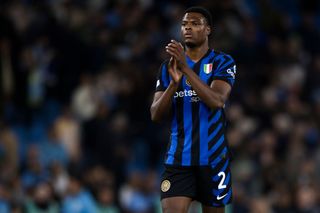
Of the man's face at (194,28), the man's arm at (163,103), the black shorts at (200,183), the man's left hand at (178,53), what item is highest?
the man's face at (194,28)

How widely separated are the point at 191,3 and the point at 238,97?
9.56ft

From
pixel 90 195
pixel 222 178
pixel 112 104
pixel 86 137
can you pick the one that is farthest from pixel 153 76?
pixel 222 178

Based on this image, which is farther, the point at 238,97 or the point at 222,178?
the point at 238,97

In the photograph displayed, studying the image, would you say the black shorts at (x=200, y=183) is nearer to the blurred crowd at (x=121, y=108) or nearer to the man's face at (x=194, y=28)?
the man's face at (x=194, y=28)

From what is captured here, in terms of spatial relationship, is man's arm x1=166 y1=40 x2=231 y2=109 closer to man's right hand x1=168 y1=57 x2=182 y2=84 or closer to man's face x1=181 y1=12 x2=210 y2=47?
man's right hand x1=168 y1=57 x2=182 y2=84

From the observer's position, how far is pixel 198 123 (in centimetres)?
729

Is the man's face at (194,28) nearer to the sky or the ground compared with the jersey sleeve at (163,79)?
nearer to the sky

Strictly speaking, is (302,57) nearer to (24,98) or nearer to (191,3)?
(191,3)

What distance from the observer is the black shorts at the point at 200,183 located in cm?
729

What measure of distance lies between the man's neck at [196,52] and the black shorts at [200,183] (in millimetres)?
886

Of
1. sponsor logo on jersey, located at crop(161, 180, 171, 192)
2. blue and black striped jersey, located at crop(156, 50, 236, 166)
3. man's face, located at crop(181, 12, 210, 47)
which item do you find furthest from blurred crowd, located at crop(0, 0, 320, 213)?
man's face, located at crop(181, 12, 210, 47)

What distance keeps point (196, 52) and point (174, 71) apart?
427 millimetres

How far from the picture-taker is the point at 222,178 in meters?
7.39

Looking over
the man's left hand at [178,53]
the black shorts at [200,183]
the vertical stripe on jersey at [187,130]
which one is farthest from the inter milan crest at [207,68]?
the black shorts at [200,183]
